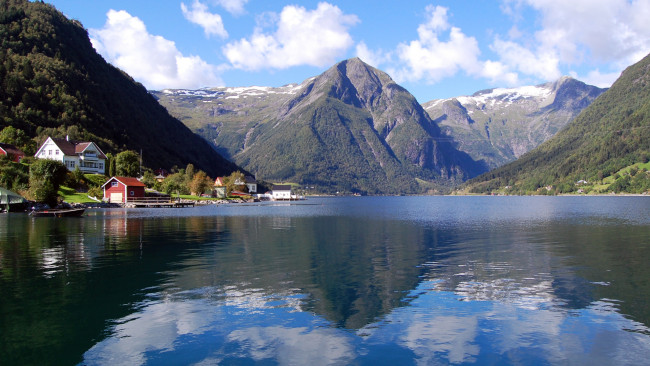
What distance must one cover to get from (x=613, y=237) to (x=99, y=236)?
201ft

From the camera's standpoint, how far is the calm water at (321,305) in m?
17.3

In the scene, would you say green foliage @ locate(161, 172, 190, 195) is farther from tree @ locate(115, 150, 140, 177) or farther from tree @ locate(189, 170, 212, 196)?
tree @ locate(115, 150, 140, 177)

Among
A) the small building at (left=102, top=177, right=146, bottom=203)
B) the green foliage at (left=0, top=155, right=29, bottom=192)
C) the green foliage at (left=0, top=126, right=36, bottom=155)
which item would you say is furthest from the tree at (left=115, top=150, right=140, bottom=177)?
the green foliage at (left=0, top=155, right=29, bottom=192)

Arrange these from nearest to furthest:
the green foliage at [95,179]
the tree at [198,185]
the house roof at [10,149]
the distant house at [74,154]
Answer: the house roof at [10,149], the green foliage at [95,179], the distant house at [74,154], the tree at [198,185]

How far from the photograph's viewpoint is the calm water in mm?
17322

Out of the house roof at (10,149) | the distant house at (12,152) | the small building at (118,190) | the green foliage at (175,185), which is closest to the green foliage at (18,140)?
the house roof at (10,149)

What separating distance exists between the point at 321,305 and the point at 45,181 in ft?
326

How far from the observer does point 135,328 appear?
19.8 m

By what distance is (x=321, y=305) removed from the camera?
936 inches

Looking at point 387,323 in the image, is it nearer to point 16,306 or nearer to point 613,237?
point 16,306

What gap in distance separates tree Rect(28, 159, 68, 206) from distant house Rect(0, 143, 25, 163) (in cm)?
1669

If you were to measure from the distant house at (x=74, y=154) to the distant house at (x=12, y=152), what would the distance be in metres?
13.1

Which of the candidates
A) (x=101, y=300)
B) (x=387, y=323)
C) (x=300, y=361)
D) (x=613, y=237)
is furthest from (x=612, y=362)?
(x=613, y=237)

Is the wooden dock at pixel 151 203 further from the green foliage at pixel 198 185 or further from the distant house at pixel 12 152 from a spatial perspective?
the green foliage at pixel 198 185
